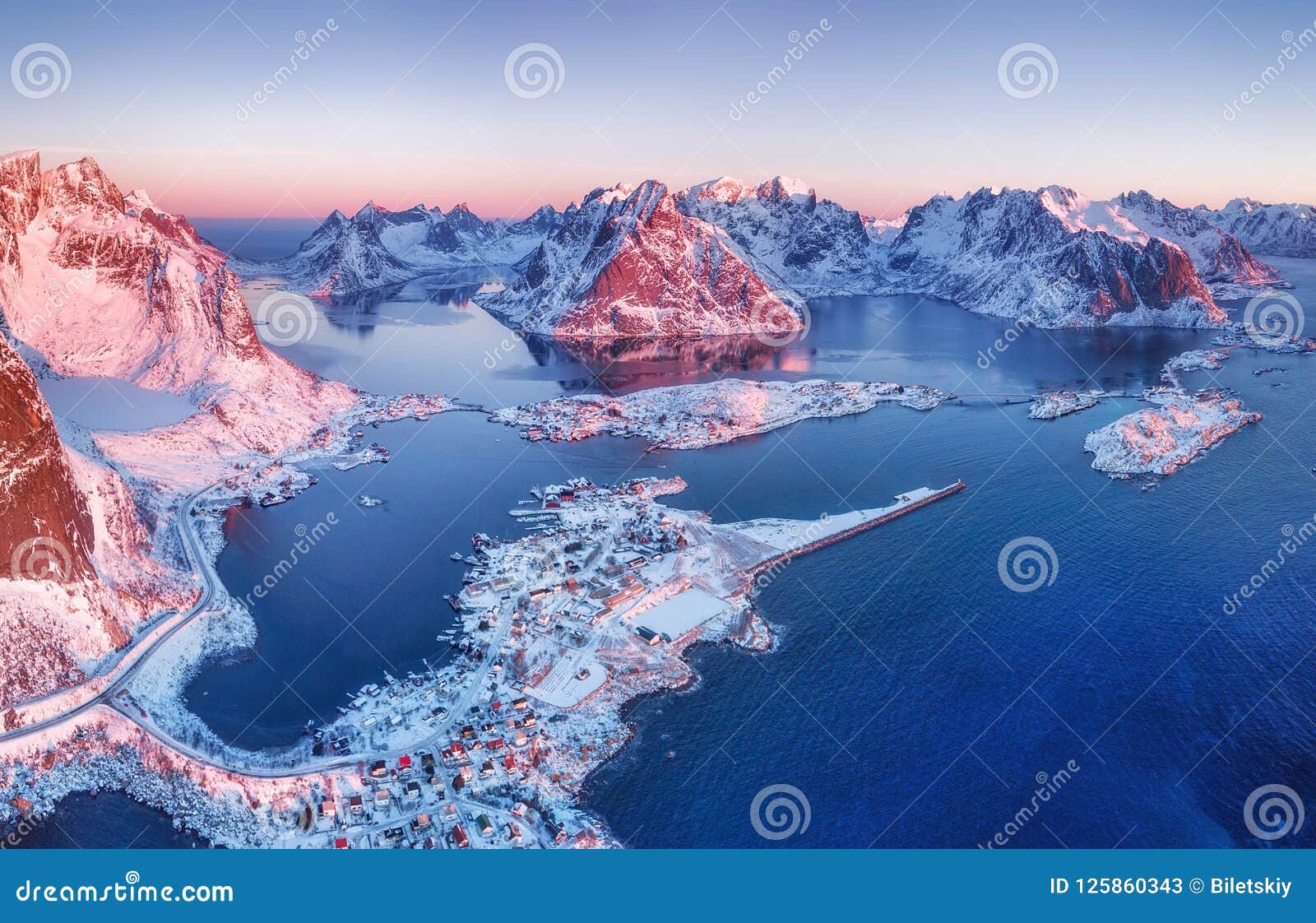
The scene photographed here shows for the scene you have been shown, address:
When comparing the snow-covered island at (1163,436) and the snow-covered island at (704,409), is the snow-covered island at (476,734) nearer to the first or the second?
the snow-covered island at (704,409)

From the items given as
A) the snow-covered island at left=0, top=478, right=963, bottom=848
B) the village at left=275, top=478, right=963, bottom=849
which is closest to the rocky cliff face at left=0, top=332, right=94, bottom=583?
the snow-covered island at left=0, top=478, right=963, bottom=848

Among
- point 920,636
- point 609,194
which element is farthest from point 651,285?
point 920,636

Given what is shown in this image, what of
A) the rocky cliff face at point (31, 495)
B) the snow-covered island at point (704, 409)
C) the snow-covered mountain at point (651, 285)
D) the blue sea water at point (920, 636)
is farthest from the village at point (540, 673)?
the snow-covered mountain at point (651, 285)

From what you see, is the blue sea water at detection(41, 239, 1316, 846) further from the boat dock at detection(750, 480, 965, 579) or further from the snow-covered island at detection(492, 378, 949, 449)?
the snow-covered island at detection(492, 378, 949, 449)

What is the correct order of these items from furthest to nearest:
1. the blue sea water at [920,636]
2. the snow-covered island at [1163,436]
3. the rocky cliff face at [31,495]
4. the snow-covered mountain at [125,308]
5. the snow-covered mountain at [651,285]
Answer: the snow-covered mountain at [651,285], the snow-covered mountain at [125,308], the snow-covered island at [1163,436], the rocky cliff face at [31,495], the blue sea water at [920,636]

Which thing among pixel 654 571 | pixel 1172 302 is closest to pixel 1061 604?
pixel 654 571
